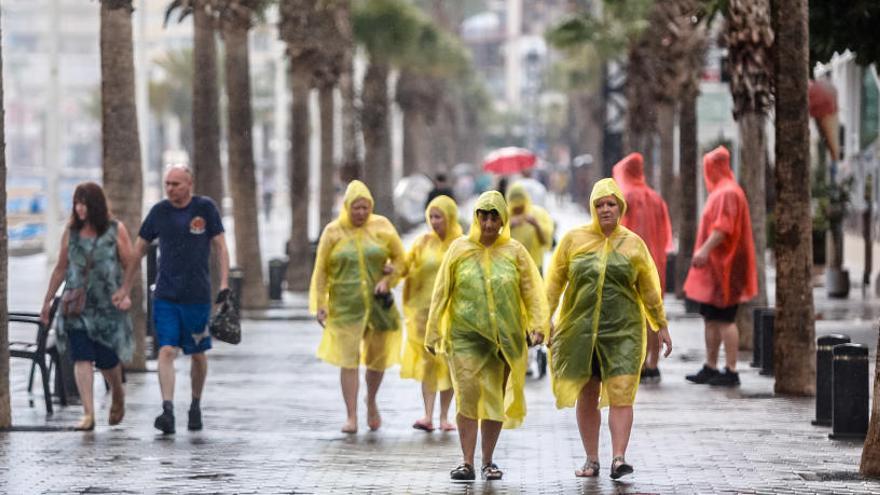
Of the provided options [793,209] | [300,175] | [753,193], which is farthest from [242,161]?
[793,209]

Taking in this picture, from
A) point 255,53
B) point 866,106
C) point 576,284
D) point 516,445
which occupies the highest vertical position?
point 255,53

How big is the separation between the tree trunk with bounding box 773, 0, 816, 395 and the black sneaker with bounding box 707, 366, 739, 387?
37.6 inches

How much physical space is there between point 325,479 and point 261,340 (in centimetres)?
1133

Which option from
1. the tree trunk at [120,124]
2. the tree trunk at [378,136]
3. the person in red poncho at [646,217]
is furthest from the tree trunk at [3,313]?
the tree trunk at [378,136]

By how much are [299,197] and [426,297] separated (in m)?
18.8

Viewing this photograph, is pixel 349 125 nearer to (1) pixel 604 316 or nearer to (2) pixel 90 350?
(2) pixel 90 350

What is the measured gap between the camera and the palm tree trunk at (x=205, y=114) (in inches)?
1021

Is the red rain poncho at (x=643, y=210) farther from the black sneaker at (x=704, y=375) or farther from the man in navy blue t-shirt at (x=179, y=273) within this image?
the man in navy blue t-shirt at (x=179, y=273)

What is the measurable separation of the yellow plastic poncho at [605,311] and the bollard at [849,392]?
1.94m

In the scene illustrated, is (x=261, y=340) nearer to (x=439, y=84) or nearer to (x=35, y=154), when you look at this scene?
(x=439, y=84)

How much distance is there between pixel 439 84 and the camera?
8431cm

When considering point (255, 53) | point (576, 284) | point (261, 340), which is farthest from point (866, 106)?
point (255, 53)

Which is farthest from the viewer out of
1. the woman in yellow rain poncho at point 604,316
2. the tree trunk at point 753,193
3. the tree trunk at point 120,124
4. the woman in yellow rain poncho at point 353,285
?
the tree trunk at point 753,193

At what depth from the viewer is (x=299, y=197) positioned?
3288cm
